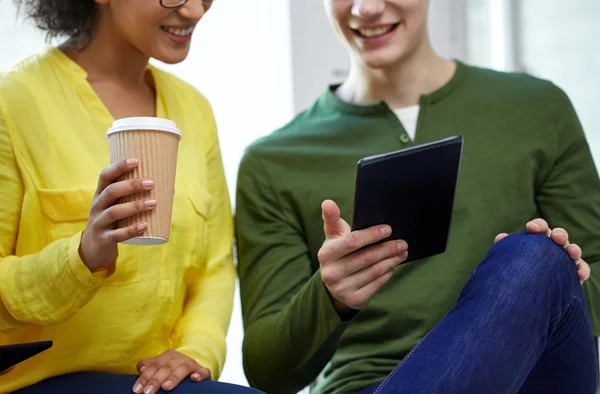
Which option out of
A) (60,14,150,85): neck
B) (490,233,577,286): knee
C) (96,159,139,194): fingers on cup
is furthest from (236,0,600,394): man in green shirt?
(96,159,139,194): fingers on cup

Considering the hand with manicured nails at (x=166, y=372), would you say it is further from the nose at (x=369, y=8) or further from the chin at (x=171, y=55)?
the nose at (x=369, y=8)

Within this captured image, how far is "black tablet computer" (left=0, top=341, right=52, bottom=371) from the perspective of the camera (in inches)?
41.7

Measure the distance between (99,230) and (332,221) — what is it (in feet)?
1.01

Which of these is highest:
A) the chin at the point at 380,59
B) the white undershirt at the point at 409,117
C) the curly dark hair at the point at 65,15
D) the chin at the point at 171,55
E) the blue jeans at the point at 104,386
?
the curly dark hair at the point at 65,15

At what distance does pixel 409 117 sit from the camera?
5.41ft

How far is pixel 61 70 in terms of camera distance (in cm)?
137

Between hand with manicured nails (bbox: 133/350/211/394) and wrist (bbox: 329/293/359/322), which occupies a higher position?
wrist (bbox: 329/293/359/322)

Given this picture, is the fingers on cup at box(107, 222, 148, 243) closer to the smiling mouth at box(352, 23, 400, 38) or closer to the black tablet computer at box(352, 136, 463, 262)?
the black tablet computer at box(352, 136, 463, 262)

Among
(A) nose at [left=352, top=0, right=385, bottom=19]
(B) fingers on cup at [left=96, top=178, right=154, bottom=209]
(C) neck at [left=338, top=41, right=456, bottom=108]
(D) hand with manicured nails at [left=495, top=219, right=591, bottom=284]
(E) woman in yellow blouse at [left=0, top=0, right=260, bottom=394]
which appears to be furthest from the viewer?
(C) neck at [left=338, top=41, right=456, bottom=108]

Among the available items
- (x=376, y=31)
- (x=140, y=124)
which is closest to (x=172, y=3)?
(x=140, y=124)

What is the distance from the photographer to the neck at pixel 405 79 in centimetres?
167

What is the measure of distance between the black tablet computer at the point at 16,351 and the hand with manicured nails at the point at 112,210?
0.42 ft

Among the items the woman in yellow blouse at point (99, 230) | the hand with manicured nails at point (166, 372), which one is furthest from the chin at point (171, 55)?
the hand with manicured nails at point (166, 372)

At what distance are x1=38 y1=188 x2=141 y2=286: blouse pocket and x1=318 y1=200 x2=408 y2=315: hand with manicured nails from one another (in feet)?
0.92
